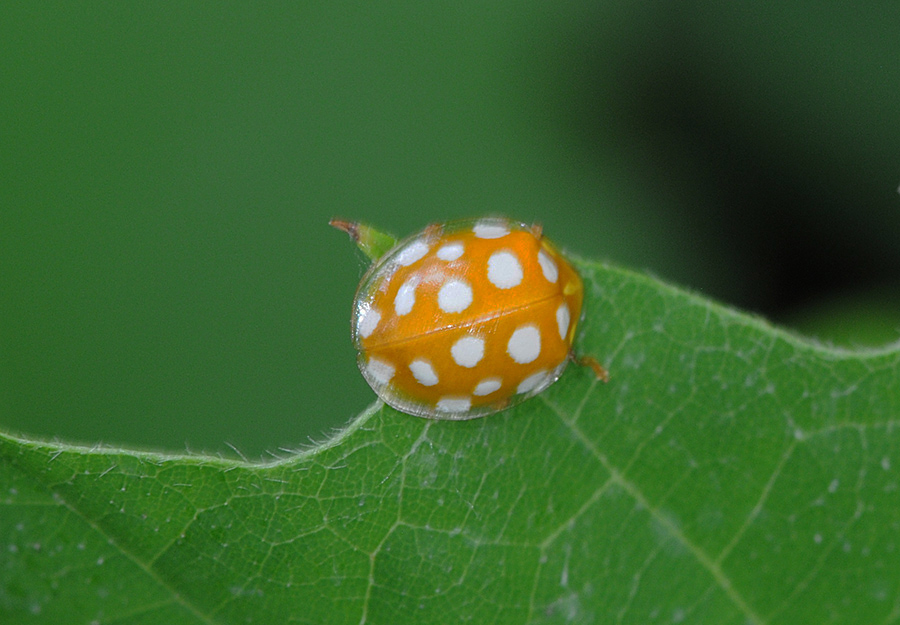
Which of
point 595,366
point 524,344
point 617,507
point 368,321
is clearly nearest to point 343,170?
point 368,321

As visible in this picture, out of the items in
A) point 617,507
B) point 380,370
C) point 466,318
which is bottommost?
point 617,507

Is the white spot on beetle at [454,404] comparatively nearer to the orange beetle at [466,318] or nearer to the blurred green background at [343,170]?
the orange beetle at [466,318]

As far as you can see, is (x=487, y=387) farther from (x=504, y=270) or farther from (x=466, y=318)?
(x=504, y=270)

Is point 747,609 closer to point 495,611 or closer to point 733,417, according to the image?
point 733,417

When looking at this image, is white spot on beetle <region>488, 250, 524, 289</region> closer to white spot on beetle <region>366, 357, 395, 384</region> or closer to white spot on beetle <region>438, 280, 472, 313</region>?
white spot on beetle <region>438, 280, 472, 313</region>

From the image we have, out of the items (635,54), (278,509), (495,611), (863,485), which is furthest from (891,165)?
(278,509)
